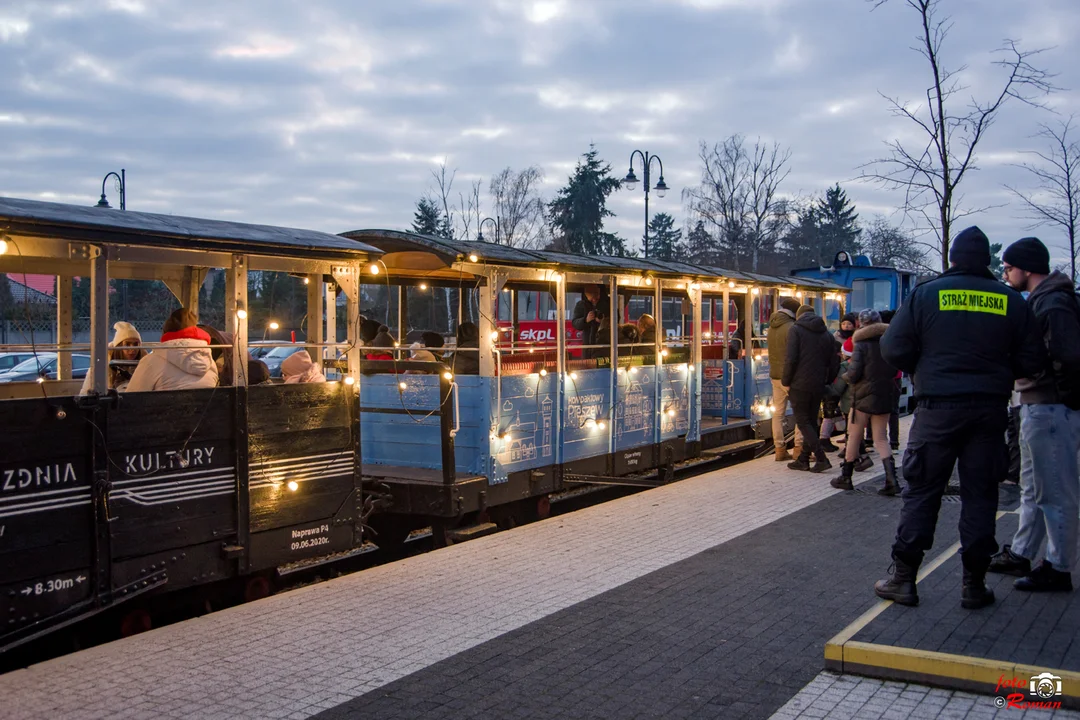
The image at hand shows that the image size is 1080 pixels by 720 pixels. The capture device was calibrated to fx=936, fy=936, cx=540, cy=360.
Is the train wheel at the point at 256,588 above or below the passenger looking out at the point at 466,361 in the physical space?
below

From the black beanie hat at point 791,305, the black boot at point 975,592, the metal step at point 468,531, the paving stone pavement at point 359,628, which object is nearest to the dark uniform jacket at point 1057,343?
the black boot at point 975,592

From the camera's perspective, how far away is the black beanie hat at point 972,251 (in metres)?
5.38

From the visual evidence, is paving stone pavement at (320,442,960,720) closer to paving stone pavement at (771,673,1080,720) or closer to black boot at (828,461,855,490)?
paving stone pavement at (771,673,1080,720)

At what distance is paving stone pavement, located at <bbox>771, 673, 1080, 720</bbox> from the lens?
Result: 13.5 ft

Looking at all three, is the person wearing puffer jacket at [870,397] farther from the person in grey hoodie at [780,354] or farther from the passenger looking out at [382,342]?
the passenger looking out at [382,342]

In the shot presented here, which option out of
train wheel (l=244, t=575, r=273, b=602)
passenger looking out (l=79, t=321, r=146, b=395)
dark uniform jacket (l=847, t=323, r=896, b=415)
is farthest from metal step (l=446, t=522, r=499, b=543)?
dark uniform jacket (l=847, t=323, r=896, b=415)

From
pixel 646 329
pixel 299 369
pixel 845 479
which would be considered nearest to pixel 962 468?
pixel 299 369

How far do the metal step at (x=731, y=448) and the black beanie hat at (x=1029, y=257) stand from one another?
24.1 feet

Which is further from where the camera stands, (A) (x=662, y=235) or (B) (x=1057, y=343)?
(A) (x=662, y=235)

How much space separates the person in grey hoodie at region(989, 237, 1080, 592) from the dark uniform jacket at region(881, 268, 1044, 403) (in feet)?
1.17

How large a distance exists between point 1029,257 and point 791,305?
671 cm

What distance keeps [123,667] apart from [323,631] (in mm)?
1109

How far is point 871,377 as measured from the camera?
1022cm

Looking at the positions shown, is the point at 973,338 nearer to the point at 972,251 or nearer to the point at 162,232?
the point at 972,251
